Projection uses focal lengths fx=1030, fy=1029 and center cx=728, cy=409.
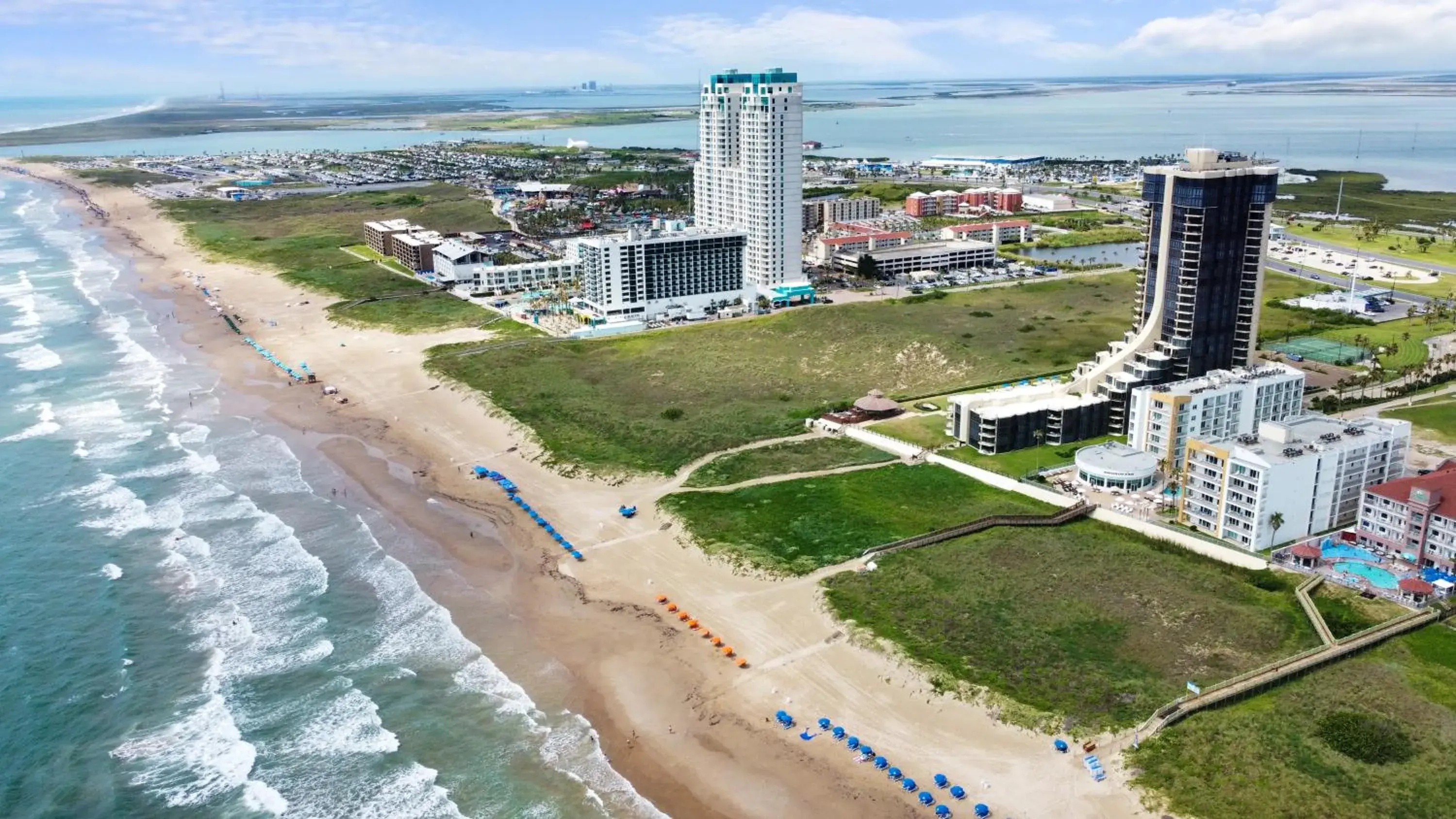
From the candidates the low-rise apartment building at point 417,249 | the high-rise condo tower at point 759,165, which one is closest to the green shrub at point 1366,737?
the high-rise condo tower at point 759,165

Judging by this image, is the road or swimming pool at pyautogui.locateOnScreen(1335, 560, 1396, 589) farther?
the road

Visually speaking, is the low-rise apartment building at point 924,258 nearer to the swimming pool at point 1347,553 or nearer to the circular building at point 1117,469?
the circular building at point 1117,469

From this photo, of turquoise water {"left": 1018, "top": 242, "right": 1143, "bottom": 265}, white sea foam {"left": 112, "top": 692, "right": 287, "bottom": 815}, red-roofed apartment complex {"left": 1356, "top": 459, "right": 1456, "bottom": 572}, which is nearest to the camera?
white sea foam {"left": 112, "top": 692, "right": 287, "bottom": 815}

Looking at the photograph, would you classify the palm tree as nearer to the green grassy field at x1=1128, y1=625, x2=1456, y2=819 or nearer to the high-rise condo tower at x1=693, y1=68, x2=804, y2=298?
the green grassy field at x1=1128, y1=625, x2=1456, y2=819

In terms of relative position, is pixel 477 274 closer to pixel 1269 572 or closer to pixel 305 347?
pixel 305 347

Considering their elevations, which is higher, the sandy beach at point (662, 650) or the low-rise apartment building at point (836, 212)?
the low-rise apartment building at point (836, 212)

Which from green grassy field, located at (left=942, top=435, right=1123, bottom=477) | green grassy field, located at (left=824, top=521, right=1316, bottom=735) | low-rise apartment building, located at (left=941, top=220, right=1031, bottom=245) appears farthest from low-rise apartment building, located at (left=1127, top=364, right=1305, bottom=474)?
low-rise apartment building, located at (left=941, top=220, right=1031, bottom=245)
